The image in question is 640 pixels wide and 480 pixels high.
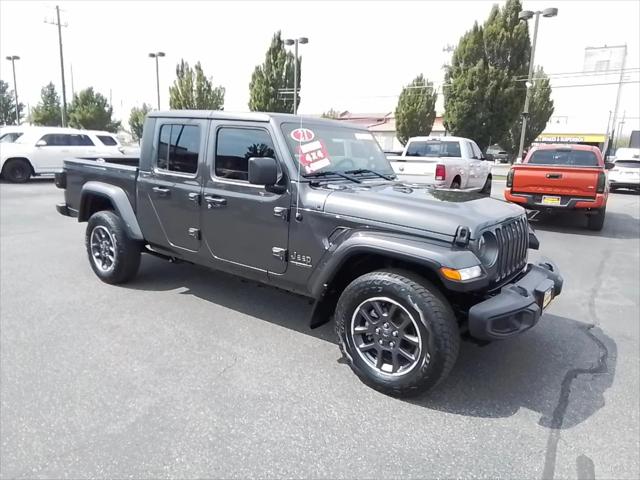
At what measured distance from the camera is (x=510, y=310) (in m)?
2.87

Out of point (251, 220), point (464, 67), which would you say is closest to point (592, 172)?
point (251, 220)

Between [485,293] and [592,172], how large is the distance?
6962 millimetres

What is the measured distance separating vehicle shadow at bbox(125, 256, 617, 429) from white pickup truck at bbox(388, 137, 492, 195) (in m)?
5.82

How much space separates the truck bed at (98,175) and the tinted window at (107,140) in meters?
12.6

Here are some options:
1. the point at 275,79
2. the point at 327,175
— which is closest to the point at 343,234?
the point at 327,175

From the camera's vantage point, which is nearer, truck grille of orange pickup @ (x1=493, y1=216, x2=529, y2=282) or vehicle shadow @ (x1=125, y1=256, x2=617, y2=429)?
vehicle shadow @ (x1=125, y1=256, x2=617, y2=429)

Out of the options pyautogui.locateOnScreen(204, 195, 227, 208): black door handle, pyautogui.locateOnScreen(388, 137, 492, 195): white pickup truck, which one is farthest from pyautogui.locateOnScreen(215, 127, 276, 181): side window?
pyautogui.locateOnScreen(388, 137, 492, 195): white pickup truck

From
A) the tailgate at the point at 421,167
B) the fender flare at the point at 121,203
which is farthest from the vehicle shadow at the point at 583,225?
the fender flare at the point at 121,203

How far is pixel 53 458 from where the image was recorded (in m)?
2.40

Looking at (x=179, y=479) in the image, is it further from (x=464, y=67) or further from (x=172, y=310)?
(x=464, y=67)

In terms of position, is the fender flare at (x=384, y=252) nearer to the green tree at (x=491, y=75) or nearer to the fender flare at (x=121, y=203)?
the fender flare at (x=121, y=203)

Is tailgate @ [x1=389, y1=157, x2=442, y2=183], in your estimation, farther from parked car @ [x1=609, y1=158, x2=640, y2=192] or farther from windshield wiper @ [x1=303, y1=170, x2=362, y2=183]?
parked car @ [x1=609, y1=158, x2=640, y2=192]

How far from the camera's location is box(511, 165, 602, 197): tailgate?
8.64 m

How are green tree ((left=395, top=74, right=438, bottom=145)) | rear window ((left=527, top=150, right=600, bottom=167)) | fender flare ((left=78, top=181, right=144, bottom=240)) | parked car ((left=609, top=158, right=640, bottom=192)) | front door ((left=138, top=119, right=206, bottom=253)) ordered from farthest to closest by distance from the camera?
green tree ((left=395, top=74, right=438, bottom=145)) < parked car ((left=609, top=158, right=640, bottom=192)) < rear window ((left=527, top=150, right=600, bottom=167)) < fender flare ((left=78, top=181, right=144, bottom=240)) < front door ((left=138, top=119, right=206, bottom=253))
